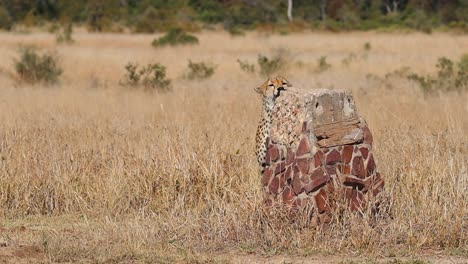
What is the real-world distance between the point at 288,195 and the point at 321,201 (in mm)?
255

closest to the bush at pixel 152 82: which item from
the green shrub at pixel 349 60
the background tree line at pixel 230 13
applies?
the green shrub at pixel 349 60

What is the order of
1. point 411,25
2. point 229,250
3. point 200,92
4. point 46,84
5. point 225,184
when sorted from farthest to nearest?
point 411,25
point 46,84
point 200,92
point 225,184
point 229,250

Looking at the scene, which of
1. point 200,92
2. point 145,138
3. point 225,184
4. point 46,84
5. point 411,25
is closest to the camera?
point 225,184

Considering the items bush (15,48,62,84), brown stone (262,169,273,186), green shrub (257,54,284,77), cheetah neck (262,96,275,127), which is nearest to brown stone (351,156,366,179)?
brown stone (262,169,273,186)

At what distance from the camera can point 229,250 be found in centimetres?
652

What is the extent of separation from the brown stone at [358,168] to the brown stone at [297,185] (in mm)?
406

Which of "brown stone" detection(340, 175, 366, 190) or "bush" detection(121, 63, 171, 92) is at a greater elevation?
"brown stone" detection(340, 175, 366, 190)

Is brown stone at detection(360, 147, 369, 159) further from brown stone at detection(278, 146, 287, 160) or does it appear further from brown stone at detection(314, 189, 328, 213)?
brown stone at detection(278, 146, 287, 160)

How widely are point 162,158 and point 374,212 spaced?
7.81 ft

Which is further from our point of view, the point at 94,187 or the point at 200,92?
the point at 200,92

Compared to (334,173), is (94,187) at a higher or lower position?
lower

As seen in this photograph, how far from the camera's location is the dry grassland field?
6426 mm

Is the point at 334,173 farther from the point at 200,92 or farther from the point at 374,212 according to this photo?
the point at 200,92

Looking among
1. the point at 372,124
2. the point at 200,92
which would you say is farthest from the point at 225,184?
the point at 200,92
